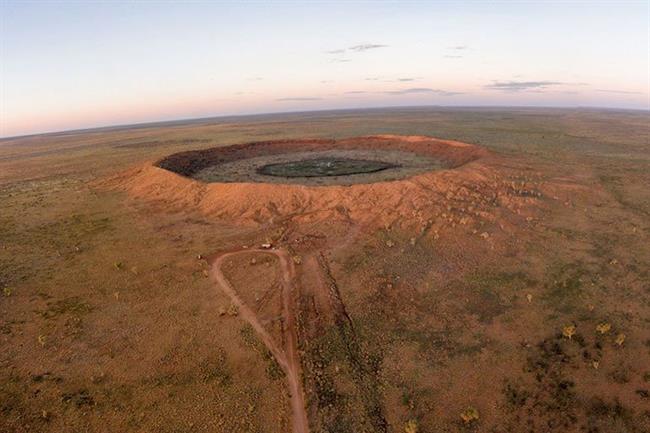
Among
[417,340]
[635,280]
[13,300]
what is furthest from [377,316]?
[13,300]

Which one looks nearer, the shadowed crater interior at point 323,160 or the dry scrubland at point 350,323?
the dry scrubland at point 350,323

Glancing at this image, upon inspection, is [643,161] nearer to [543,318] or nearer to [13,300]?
[543,318]

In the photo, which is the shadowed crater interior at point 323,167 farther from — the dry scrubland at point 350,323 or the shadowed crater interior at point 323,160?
the dry scrubland at point 350,323

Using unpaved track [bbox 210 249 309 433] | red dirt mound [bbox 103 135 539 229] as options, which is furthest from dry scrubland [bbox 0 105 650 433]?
red dirt mound [bbox 103 135 539 229]

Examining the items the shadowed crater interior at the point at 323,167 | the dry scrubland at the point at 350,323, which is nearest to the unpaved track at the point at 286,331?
the dry scrubland at the point at 350,323

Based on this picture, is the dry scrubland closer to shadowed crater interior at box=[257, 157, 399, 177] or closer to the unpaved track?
the unpaved track

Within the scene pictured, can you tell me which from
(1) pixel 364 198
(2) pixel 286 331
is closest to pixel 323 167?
(1) pixel 364 198
